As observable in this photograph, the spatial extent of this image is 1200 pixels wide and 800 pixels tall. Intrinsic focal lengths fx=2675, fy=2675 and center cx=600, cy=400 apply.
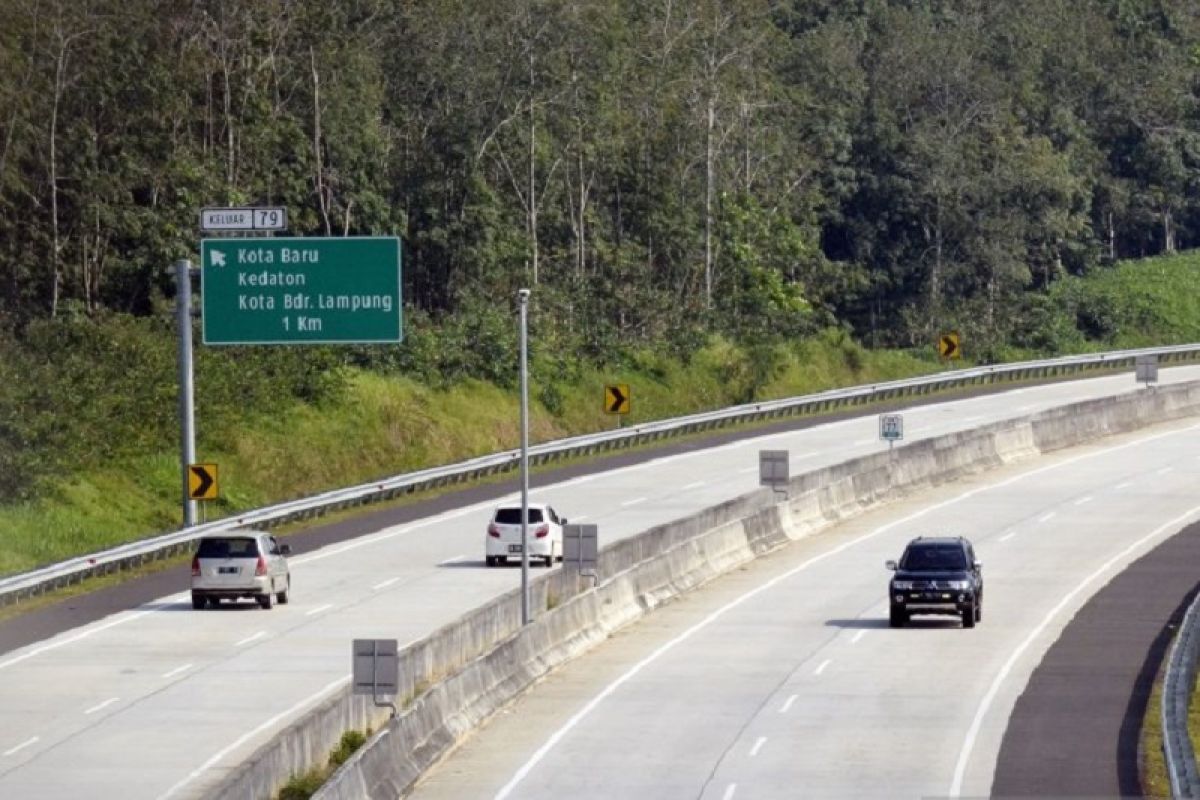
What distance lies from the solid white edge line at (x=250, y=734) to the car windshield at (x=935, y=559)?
14020mm

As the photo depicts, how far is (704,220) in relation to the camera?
111 metres

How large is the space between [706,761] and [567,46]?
2755 inches

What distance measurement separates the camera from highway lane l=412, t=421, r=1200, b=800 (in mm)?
35688

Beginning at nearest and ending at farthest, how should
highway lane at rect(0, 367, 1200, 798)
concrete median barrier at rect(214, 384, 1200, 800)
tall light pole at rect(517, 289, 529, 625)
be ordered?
concrete median barrier at rect(214, 384, 1200, 800)
highway lane at rect(0, 367, 1200, 798)
tall light pole at rect(517, 289, 529, 625)

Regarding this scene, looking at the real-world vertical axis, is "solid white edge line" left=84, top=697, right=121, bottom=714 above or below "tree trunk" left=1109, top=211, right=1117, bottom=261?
below

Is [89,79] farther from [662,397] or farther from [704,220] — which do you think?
[704,220]

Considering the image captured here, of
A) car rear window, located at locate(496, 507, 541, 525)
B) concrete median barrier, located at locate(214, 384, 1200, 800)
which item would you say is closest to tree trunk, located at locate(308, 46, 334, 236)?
concrete median barrier, located at locate(214, 384, 1200, 800)

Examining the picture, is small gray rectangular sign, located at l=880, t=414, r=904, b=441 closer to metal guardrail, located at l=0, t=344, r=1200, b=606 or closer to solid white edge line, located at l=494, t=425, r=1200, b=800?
solid white edge line, located at l=494, t=425, r=1200, b=800

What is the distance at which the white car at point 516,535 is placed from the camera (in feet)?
190

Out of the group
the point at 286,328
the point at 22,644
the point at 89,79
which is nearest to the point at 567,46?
the point at 89,79

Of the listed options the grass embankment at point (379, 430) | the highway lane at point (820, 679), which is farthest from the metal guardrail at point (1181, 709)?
the grass embankment at point (379, 430)

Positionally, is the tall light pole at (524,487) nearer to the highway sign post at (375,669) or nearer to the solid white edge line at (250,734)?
the solid white edge line at (250,734)

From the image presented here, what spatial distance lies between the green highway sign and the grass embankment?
907 cm

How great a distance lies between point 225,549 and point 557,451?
28352 mm
